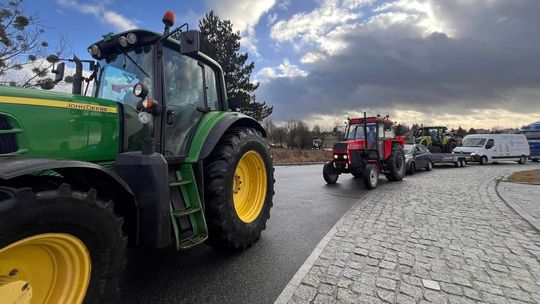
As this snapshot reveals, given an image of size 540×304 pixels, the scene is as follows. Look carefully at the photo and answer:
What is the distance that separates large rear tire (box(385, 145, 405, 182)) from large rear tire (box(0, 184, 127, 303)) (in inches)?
407

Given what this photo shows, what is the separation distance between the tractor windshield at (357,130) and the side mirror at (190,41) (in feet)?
29.3

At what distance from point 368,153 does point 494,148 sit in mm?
14666

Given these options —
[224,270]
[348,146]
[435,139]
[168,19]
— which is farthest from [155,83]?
[435,139]

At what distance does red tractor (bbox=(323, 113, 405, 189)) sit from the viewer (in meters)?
10.1

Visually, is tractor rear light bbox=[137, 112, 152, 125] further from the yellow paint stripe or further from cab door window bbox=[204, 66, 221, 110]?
cab door window bbox=[204, 66, 221, 110]

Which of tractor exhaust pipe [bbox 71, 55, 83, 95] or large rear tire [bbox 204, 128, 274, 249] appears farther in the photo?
tractor exhaust pipe [bbox 71, 55, 83, 95]

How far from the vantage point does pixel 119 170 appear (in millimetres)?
2697

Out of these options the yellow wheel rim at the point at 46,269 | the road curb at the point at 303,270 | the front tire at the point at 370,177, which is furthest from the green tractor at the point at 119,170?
the front tire at the point at 370,177

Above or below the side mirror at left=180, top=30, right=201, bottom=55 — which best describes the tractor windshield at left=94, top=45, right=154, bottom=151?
below

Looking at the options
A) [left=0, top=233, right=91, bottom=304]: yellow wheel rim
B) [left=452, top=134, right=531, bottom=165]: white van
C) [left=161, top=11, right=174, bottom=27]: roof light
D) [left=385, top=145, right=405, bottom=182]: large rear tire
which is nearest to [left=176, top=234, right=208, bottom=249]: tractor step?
[left=0, top=233, right=91, bottom=304]: yellow wheel rim

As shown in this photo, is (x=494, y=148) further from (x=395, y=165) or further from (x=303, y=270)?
(x=303, y=270)

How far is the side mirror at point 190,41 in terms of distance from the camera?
9.25 ft

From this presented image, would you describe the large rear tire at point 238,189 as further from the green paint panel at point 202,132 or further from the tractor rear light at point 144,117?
the tractor rear light at point 144,117

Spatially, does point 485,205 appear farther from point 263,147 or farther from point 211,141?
Answer: point 211,141
